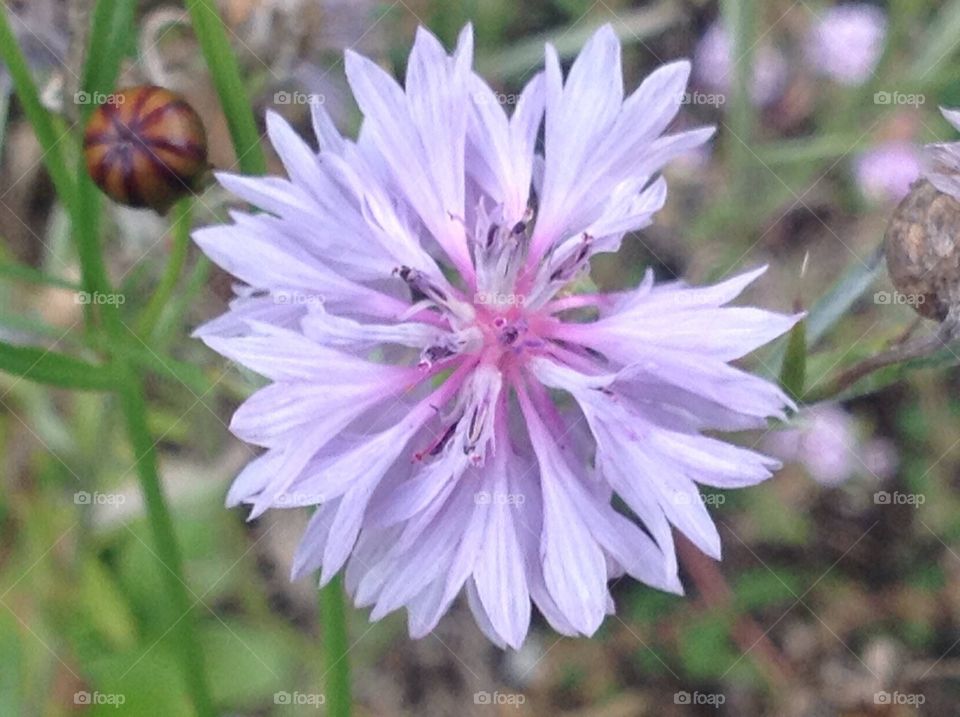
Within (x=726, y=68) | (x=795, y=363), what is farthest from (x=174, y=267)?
(x=726, y=68)

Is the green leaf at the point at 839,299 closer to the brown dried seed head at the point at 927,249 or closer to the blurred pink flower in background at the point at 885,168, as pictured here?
the brown dried seed head at the point at 927,249

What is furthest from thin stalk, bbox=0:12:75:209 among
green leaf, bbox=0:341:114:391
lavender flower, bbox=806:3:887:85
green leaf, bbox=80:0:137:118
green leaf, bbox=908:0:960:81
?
lavender flower, bbox=806:3:887:85

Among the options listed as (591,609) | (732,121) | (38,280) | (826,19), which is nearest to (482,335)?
(591,609)

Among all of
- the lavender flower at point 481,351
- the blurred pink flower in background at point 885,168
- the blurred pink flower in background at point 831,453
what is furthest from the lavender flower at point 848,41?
the lavender flower at point 481,351

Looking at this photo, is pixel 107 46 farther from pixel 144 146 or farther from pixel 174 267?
pixel 174 267

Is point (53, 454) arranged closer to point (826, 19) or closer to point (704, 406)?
point (704, 406)
